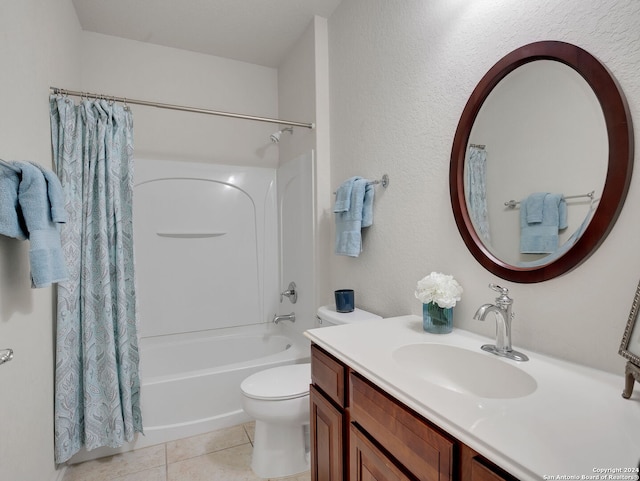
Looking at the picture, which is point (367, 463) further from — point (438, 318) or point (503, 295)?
point (503, 295)

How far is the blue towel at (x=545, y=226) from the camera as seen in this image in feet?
3.33

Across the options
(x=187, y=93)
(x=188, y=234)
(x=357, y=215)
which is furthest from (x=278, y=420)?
(x=187, y=93)

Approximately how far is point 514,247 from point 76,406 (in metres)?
2.23

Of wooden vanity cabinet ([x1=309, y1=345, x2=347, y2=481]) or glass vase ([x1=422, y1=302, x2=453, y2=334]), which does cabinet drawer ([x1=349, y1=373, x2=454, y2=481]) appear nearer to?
wooden vanity cabinet ([x1=309, y1=345, x2=347, y2=481])

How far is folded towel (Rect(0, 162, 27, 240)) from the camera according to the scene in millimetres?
1125

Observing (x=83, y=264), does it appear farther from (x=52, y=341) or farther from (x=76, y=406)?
(x=76, y=406)

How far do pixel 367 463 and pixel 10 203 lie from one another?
144cm

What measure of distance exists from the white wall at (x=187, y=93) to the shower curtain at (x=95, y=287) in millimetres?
733

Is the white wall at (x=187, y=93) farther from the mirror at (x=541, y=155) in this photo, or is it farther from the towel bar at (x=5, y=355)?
the mirror at (x=541, y=155)

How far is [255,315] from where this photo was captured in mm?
2986

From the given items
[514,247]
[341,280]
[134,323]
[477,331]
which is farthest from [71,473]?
[514,247]

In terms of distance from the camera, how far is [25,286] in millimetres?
1373

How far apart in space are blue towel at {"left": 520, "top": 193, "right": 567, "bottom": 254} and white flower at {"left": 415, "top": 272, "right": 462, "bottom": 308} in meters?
0.26

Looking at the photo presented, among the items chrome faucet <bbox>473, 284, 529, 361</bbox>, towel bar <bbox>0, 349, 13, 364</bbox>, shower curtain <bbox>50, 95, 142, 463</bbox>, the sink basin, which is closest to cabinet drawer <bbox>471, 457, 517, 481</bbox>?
the sink basin
